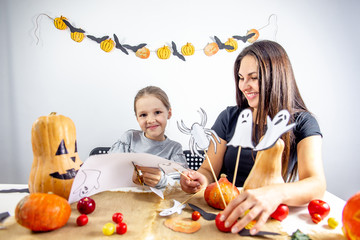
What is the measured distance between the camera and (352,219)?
459 millimetres

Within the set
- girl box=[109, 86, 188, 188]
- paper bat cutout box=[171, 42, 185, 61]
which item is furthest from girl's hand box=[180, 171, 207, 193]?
paper bat cutout box=[171, 42, 185, 61]

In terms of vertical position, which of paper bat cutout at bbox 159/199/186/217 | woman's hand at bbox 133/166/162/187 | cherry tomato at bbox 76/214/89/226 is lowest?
paper bat cutout at bbox 159/199/186/217

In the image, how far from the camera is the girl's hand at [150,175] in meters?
0.77

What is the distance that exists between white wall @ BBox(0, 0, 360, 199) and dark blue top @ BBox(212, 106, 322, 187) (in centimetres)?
74

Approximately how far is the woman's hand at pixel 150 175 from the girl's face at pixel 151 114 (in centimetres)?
71

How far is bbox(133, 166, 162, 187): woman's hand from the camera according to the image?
0.77m

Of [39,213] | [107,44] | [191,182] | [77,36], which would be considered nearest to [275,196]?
[191,182]

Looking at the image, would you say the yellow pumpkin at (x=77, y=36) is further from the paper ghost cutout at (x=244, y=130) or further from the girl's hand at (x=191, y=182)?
the paper ghost cutout at (x=244, y=130)

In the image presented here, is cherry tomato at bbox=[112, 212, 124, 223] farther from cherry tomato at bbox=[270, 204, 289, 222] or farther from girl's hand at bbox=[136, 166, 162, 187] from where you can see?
cherry tomato at bbox=[270, 204, 289, 222]

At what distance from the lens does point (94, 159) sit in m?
0.65

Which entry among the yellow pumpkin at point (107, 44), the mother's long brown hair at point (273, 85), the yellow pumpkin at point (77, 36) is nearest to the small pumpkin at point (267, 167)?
the mother's long brown hair at point (273, 85)

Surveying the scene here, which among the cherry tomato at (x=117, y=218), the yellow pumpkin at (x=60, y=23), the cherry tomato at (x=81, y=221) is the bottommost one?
the cherry tomato at (x=117, y=218)

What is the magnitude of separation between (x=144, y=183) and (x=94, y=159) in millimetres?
225

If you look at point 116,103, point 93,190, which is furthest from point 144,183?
point 116,103
